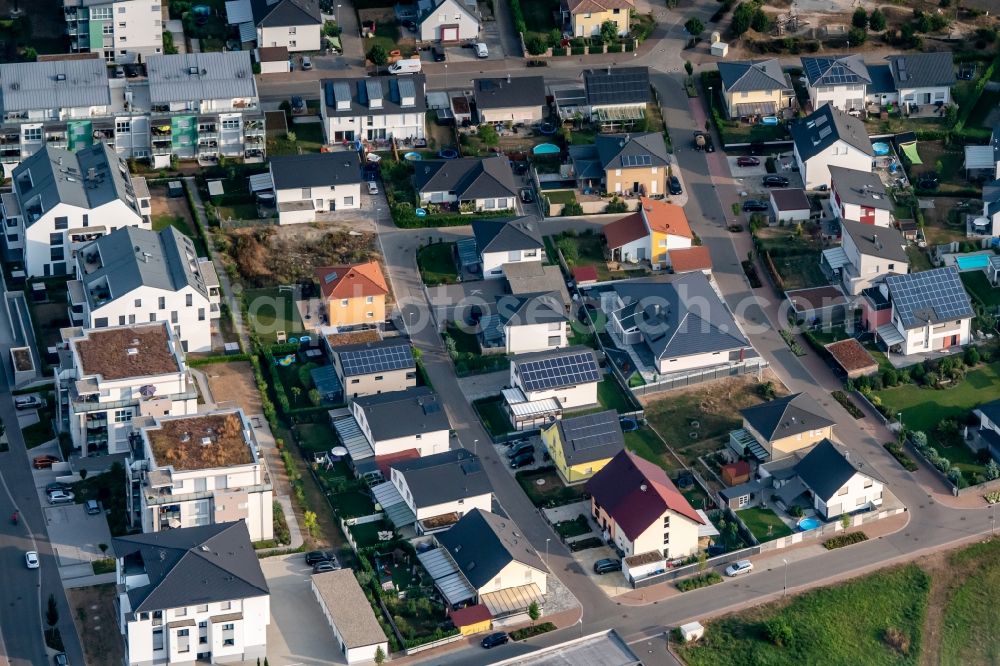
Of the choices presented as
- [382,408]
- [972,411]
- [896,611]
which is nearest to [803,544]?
[896,611]

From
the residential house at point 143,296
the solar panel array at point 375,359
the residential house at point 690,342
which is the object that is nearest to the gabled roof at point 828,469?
the residential house at point 690,342

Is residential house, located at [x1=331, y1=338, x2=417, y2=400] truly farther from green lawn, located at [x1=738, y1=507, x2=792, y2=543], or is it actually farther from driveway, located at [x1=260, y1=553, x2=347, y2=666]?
green lawn, located at [x1=738, y1=507, x2=792, y2=543]

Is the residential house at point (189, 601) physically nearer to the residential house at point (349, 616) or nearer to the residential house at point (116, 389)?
the residential house at point (349, 616)

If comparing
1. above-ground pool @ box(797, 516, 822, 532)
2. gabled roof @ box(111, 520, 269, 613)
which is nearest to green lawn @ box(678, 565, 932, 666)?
above-ground pool @ box(797, 516, 822, 532)

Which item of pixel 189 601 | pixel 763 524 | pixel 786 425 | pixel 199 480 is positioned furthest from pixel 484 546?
pixel 786 425

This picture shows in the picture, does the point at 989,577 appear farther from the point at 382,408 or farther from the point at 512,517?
the point at 382,408
